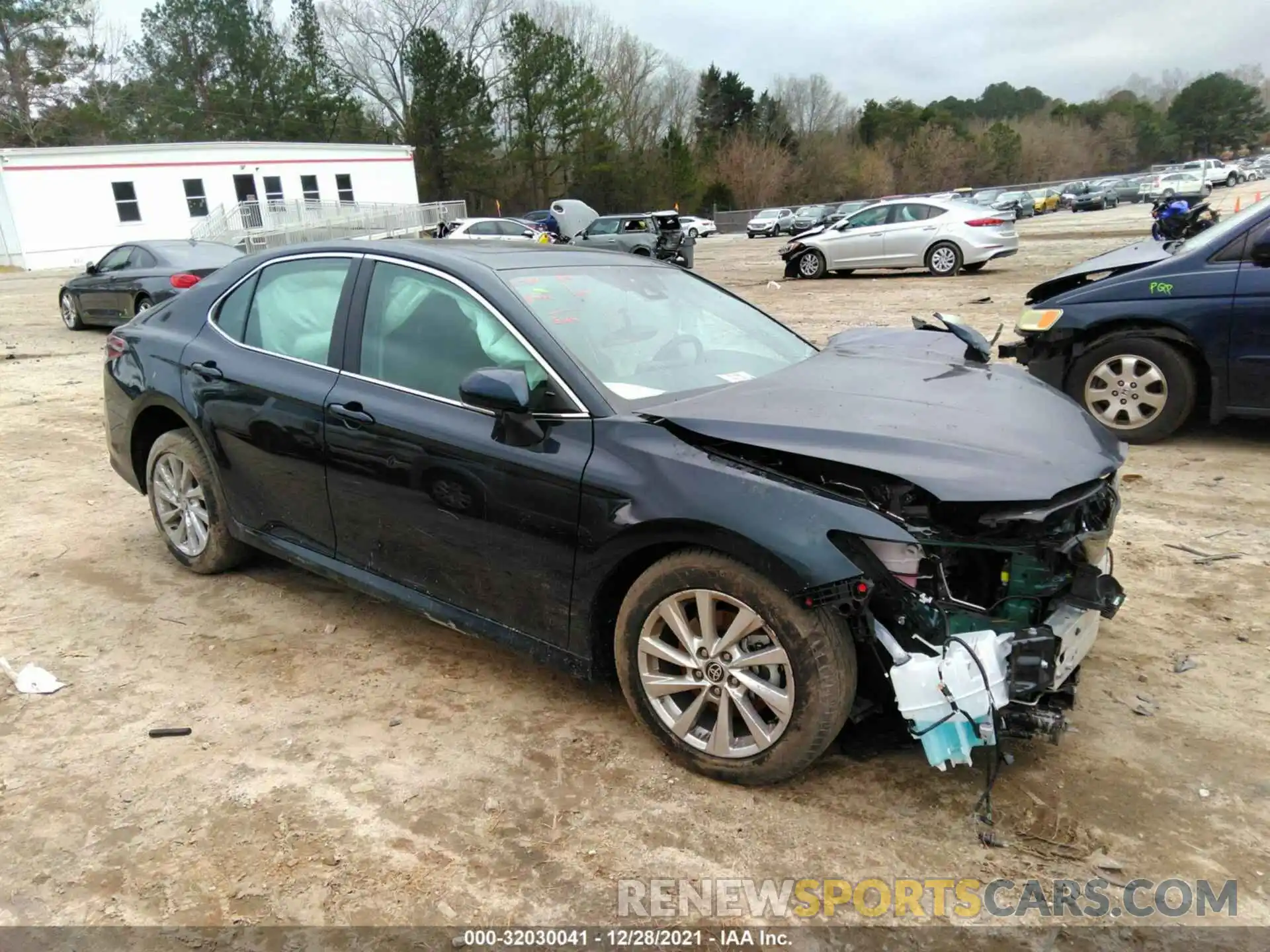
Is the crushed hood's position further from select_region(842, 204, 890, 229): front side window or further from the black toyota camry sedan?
select_region(842, 204, 890, 229): front side window

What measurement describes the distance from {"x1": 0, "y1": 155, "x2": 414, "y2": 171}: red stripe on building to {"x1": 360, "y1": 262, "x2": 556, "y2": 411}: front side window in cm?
3714

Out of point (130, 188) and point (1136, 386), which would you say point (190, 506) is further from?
point (130, 188)

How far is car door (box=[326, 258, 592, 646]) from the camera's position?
2.96 metres

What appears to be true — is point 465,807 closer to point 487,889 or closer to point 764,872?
point 487,889

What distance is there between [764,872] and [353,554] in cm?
206

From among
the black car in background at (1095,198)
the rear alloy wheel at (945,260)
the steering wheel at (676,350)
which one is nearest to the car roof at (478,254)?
the steering wheel at (676,350)

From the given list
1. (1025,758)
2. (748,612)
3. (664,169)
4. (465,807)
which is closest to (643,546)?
(748,612)

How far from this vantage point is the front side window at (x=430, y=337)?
10.5ft

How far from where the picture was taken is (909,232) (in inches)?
711

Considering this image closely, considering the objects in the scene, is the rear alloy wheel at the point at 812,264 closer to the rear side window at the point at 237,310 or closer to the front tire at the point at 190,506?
the rear side window at the point at 237,310

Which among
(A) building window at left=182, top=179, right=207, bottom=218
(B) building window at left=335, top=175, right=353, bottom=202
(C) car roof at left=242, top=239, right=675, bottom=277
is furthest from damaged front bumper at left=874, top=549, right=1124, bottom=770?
(B) building window at left=335, top=175, right=353, bottom=202

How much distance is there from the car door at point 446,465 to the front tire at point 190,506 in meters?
1.03

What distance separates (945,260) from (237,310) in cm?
1622

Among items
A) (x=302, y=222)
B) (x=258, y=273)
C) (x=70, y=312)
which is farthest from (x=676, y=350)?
(x=302, y=222)
